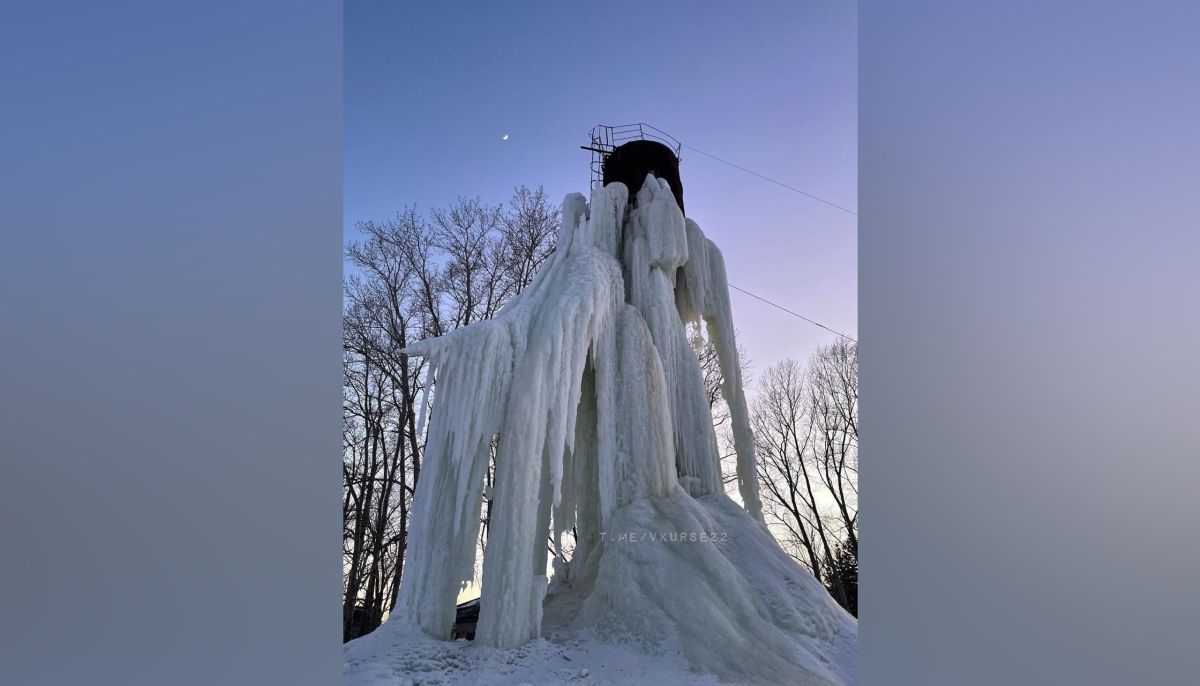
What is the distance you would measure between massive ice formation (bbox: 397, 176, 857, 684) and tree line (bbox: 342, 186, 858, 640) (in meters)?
2.22

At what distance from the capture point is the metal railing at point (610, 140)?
26.0 ft

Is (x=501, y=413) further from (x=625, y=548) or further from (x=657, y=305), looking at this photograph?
(x=657, y=305)

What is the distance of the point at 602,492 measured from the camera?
568 cm

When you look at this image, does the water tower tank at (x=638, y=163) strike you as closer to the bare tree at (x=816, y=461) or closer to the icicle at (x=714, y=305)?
the icicle at (x=714, y=305)

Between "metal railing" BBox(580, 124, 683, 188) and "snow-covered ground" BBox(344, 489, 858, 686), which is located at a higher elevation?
"metal railing" BBox(580, 124, 683, 188)

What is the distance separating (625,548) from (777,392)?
7.22 m

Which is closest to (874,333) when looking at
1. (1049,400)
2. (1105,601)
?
(1049,400)

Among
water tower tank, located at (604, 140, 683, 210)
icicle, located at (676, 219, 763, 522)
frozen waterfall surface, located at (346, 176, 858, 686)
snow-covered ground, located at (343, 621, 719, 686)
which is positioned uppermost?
water tower tank, located at (604, 140, 683, 210)

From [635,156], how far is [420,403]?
4.62 meters

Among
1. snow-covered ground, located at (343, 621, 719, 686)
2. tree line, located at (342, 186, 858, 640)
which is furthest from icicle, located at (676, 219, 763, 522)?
snow-covered ground, located at (343, 621, 719, 686)

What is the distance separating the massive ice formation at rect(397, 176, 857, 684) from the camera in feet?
15.1

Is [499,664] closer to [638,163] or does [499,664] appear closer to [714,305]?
[714,305]

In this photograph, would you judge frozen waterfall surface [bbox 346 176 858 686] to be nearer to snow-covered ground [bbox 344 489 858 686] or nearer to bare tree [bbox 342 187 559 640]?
snow-covered ground [bbox 344 489 858 686]

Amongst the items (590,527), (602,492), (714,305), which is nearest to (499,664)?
(602,492)
